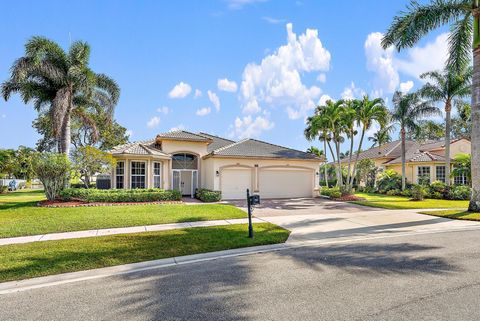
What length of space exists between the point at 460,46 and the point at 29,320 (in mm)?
20000

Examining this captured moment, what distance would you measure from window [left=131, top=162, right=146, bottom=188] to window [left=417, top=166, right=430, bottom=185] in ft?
83.5

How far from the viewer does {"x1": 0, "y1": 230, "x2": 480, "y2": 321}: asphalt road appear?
4.13m

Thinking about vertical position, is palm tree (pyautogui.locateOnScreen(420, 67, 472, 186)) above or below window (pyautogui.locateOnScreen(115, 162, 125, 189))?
above

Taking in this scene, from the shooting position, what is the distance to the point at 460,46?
49.3ft

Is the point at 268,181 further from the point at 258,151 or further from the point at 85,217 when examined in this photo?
the point at 85,217

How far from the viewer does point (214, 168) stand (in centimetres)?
2122

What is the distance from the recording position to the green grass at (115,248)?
6188mm

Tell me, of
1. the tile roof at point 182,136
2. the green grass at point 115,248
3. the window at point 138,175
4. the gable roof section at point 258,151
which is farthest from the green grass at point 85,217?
the tile roof at point 182,136

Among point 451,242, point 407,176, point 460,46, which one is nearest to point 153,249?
point 451,242

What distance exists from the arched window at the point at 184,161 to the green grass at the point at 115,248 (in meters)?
13.2

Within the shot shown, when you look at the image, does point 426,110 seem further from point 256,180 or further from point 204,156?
point 204,156

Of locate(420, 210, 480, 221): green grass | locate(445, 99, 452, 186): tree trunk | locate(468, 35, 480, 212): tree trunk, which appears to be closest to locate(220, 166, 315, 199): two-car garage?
locate(445, 99, 452, 186): tree trunk

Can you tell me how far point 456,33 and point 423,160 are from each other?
1648 centimetres

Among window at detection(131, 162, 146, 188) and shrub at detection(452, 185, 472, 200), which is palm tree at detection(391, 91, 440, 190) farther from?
window at detection(131, 162, 146, 188)
